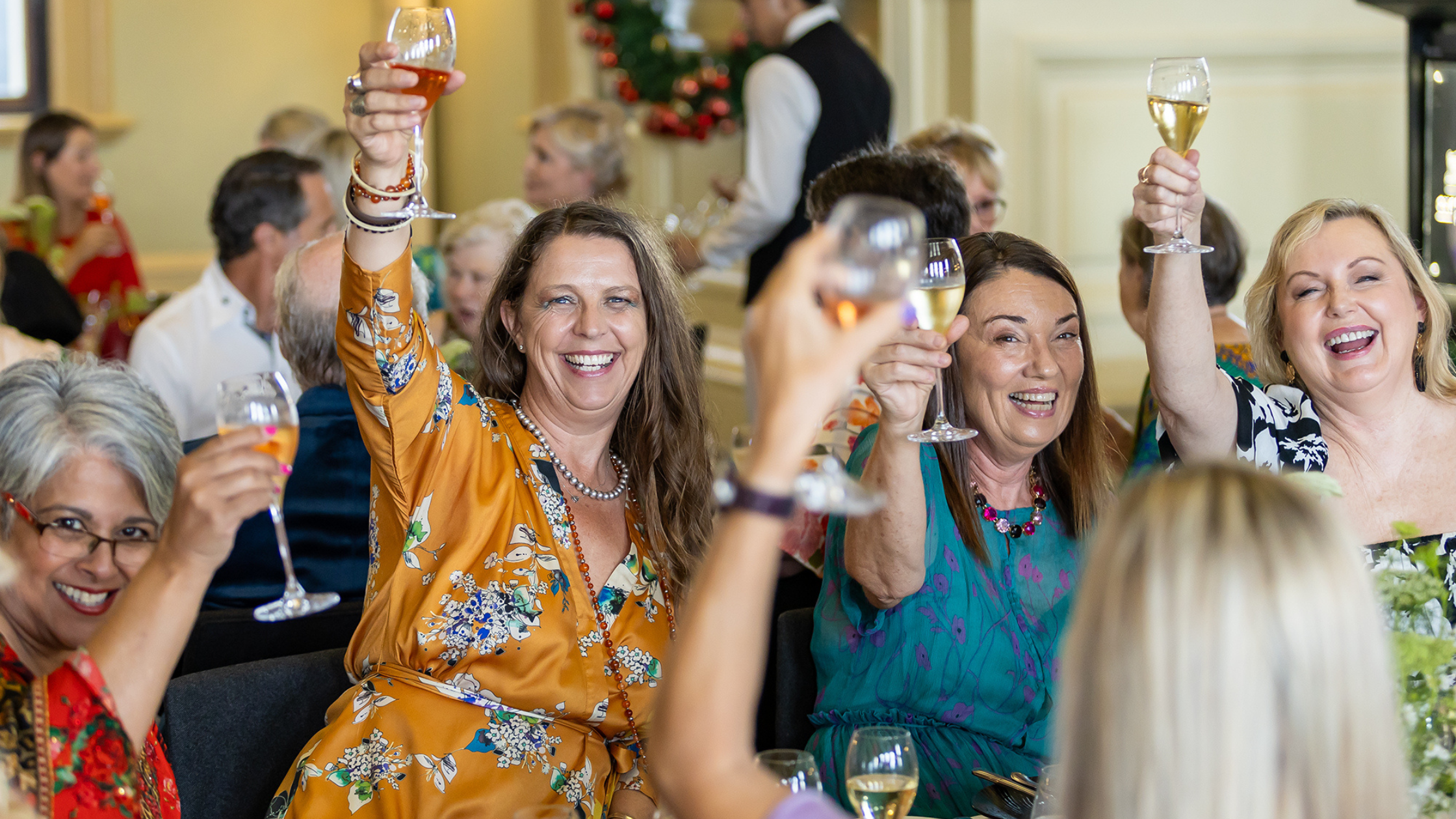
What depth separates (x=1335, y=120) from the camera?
14.4ft

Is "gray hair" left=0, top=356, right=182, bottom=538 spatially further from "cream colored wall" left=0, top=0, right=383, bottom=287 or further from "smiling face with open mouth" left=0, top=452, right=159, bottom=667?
"cream colored wall" left=0, top=0, right=383, bottom=287

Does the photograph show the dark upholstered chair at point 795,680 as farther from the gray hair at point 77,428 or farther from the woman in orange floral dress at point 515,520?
the gray hair at point 77,428

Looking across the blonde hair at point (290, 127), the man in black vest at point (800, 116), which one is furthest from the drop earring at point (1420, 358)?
the blonde hair at point (290, 127)

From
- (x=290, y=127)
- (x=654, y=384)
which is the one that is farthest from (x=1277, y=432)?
(x=290, y=127)

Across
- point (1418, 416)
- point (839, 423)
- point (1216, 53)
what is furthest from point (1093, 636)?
point (1216, 53)

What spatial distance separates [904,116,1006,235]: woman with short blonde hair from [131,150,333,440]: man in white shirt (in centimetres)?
169

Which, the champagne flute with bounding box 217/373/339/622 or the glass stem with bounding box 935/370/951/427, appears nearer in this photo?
the champagne flute with bounding box 217/373/339/622

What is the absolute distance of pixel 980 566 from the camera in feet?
6.56

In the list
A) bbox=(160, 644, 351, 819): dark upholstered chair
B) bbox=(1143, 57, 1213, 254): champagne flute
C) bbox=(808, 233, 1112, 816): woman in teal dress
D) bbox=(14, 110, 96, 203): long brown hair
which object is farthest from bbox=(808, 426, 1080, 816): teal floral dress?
bbox=(14, 110, 96, 203): long brown hair

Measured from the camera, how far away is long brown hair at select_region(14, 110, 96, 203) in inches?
209

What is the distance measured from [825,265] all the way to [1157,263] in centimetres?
117

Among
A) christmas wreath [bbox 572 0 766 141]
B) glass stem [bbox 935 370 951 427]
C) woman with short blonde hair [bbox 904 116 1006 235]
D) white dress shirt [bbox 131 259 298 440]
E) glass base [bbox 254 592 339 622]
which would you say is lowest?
glass base [bbox 254 592 339 622]

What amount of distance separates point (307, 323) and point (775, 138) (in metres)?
1.87

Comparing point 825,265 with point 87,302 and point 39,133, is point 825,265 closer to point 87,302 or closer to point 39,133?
point 87,302
